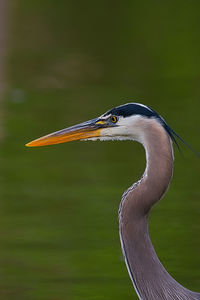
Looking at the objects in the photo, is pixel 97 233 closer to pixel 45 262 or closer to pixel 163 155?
pixel 45 262

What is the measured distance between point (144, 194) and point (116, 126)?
38 centimetres

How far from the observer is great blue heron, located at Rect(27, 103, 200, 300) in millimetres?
4633

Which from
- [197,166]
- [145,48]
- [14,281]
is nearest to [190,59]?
[145,48]

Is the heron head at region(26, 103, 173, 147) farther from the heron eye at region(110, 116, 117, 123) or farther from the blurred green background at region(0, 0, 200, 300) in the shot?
the blurred green background at region(0, 0, 200, 300)

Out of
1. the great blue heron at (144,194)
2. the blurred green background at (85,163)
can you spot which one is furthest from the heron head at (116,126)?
the blurred green background at (85,163)

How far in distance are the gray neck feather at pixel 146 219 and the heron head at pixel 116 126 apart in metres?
0.06

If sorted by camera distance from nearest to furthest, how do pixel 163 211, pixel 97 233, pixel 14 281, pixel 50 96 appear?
pixel 14 281
pixel 97 233
pixel 163 211
pixel 50 96

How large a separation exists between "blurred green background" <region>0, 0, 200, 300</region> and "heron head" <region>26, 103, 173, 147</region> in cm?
142

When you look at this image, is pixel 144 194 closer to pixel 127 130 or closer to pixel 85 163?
pixel 127 130

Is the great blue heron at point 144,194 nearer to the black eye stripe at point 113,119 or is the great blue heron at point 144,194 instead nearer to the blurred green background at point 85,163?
the black eye stripe at point 113,119

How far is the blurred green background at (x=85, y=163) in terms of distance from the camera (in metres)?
6.64

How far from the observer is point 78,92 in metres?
12.8

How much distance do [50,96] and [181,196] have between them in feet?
14.5

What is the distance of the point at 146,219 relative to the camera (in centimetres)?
477
